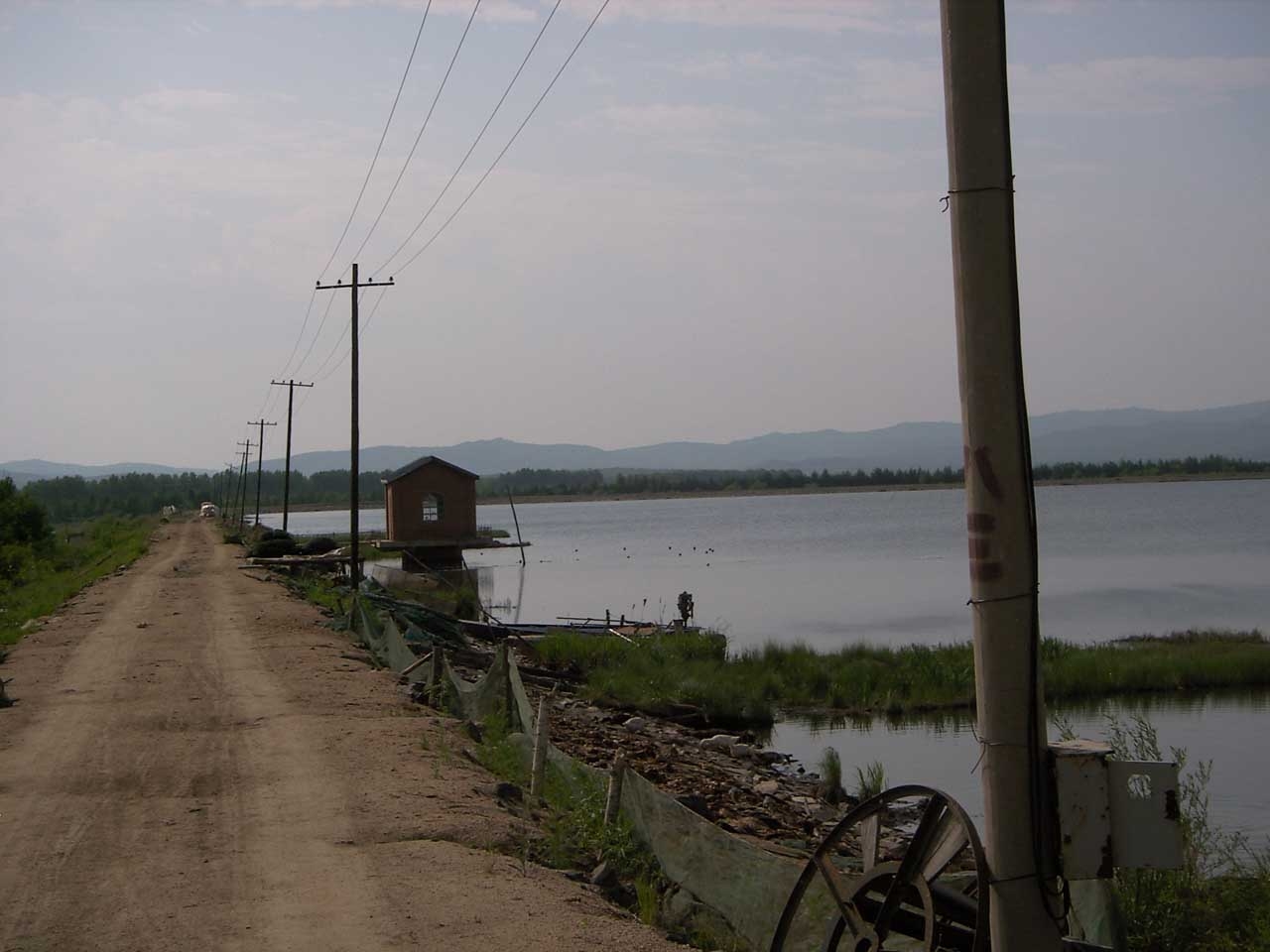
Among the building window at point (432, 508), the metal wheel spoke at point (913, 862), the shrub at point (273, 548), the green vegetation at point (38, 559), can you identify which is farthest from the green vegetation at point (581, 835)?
the building window at point (432, 508)

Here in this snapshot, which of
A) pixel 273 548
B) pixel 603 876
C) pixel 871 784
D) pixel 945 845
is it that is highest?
pixel 273 548

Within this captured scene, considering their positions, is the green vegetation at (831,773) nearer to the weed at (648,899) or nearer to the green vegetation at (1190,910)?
the green vegetation at (1190,910)

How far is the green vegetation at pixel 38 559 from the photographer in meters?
34.8

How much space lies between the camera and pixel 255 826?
32.3ft

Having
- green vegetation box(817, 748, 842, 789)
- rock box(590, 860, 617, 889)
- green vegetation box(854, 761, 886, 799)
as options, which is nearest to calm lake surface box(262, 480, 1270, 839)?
green vegetation box(854, 761, 886, 799)

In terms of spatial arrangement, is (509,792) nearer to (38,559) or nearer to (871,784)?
(871,784)

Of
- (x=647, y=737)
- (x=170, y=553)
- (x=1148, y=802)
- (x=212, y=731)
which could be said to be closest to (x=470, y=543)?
(x=170, y=553)

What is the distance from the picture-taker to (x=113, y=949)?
7.07m

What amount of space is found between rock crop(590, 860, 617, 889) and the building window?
60.2 metres

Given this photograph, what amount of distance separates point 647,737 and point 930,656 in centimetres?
1112

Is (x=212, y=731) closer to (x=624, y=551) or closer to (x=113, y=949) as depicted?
(x=113, y=949)

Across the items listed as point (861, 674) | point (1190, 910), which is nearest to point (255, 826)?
point (1190, 910)

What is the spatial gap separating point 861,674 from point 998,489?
2594cm

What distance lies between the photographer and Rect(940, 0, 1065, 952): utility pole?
436cm
